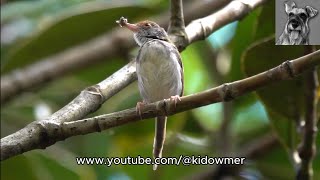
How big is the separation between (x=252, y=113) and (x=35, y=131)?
102cm

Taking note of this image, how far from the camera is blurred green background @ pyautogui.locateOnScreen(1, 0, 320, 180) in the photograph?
1549mm

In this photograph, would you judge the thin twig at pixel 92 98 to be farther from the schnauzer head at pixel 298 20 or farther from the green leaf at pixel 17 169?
the green leaf at pixel 17 169

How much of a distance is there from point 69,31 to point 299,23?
90 cm

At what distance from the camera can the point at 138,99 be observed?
1.70 metres

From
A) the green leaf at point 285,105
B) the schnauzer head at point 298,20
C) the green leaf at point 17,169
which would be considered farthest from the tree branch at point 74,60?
the schnauzer head at point 298,20

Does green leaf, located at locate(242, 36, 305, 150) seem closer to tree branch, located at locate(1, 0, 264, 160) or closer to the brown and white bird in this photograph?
the brown and white bird

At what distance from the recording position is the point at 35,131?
0.95 metres

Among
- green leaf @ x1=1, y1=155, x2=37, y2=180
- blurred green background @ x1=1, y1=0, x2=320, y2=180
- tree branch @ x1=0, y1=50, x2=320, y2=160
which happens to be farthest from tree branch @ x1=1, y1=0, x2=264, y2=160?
green leaf @ x1=1, y1=155, x2=37, y2=180

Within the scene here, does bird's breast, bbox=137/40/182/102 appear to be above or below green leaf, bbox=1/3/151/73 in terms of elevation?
below

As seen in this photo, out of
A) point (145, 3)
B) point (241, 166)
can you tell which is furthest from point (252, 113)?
point (145, 3)

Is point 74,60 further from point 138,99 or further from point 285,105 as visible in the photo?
point 285,105

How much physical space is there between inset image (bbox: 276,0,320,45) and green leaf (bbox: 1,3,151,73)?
27.4 inches

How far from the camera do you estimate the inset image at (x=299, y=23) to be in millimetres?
1132

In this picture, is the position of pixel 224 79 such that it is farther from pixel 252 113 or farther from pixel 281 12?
pixel 281 12
